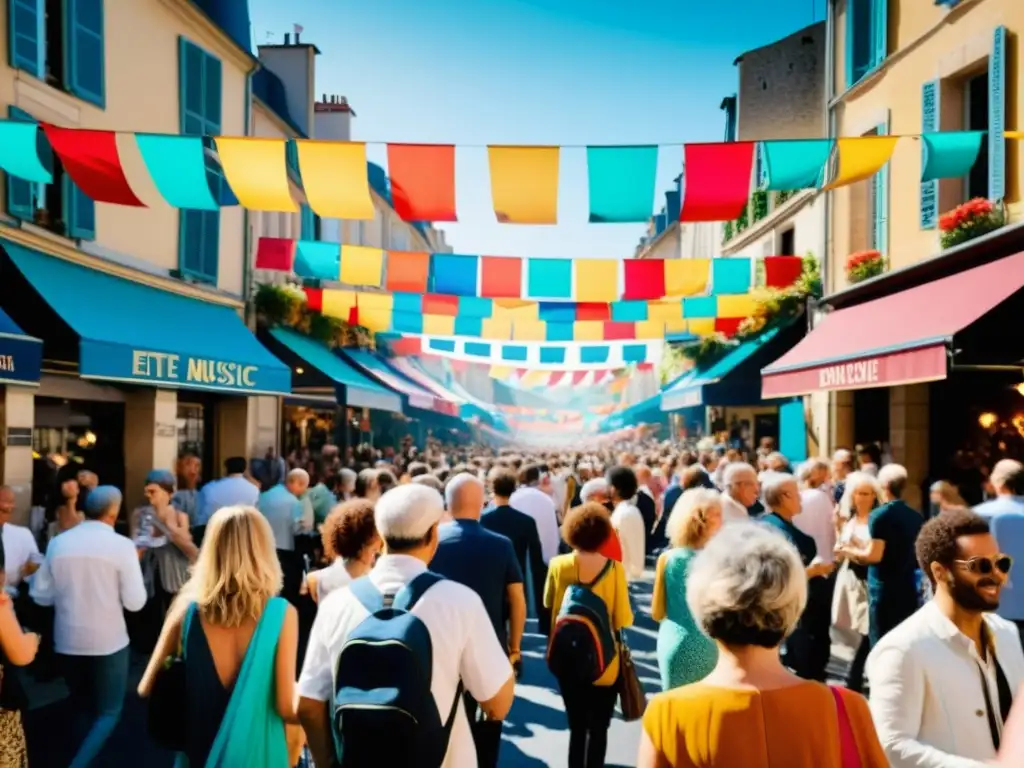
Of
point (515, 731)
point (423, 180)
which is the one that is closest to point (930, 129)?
point (423, 180)

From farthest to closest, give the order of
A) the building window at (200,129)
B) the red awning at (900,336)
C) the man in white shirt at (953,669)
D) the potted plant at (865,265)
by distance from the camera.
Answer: the potted plant at (865,265)
the building window at (200,129)
the red awning at (900,336)
the man in white shirt at (953,669)

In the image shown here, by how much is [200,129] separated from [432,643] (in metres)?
11.3

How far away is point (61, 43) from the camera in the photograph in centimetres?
946

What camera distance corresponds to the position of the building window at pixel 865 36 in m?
11.7

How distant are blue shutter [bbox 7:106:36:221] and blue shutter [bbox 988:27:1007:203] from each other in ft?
32.3

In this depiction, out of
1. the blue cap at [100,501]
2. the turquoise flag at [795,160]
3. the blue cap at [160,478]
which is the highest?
the turquoise flag at [795,160]

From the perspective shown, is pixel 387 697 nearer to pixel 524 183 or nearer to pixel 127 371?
pixel 524 183

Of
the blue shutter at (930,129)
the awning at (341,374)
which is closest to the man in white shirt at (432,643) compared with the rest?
the blue shutter at (930,129)

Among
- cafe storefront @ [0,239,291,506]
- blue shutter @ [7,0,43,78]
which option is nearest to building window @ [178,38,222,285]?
cafe storefront @ [0,239,291,506]

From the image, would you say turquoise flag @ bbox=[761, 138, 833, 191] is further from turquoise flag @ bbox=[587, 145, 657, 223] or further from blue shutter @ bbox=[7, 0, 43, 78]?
blue shutter @ bbox=[7, 0, 43, 78]

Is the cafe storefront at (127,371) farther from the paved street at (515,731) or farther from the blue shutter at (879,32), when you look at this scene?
the blue shutter at (879,32)

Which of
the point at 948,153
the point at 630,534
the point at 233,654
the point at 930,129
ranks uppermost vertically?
the point at 930,129

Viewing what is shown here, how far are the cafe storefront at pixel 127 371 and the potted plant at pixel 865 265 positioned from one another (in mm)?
8053

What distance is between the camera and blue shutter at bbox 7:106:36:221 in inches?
337
